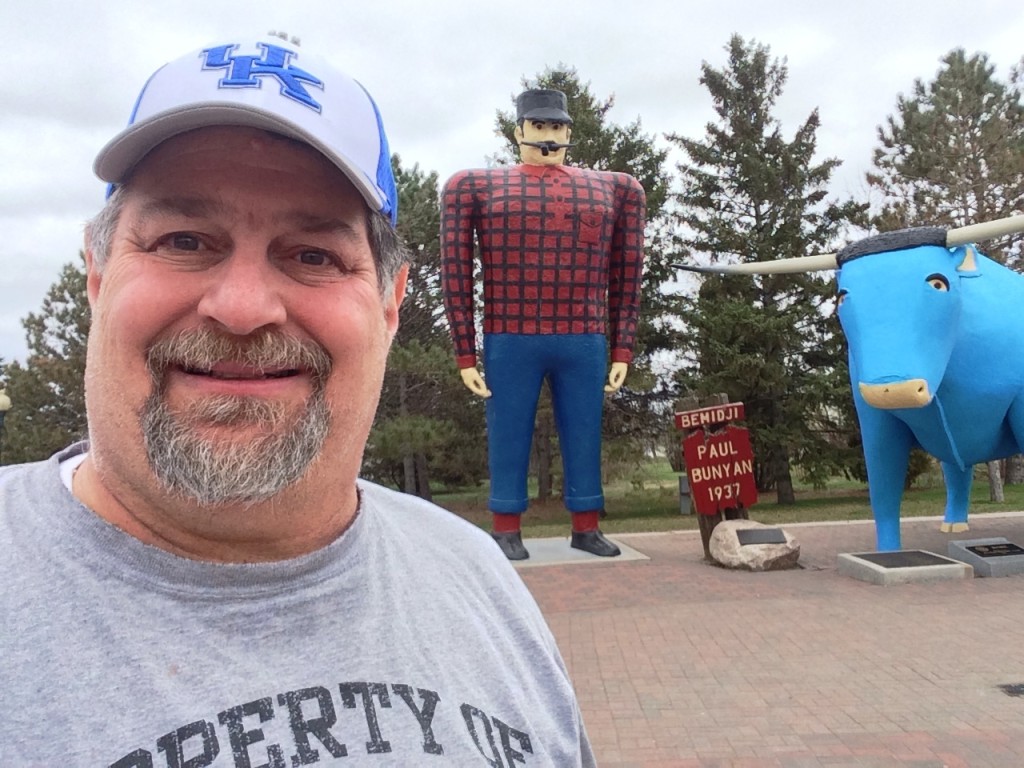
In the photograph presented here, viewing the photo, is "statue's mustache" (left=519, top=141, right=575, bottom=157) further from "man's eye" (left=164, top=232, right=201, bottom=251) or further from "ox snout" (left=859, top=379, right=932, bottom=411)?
"man's eye" (left=164, top=232, right=201, bottom=251)

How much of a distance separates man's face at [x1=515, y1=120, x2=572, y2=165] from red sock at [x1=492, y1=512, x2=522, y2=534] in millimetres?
3389

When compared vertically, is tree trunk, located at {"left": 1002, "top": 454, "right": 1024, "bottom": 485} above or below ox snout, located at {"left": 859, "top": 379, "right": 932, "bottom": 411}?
below

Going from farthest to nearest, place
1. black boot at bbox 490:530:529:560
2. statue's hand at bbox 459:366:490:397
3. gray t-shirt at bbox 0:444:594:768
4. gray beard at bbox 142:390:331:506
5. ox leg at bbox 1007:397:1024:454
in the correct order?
black boot at bbox 490:530:529:560
statue's hand at bbox 459:366:490:397
ox leg at bbox 1007:397:1024:454
gray beard at bbox 142:390:331:506
gray t-shirt at bbox 0:444:594:768

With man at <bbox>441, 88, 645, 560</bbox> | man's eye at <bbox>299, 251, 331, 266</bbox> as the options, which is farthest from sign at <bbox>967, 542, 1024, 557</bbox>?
man's eye at <bbox>299, 251, 331, 266</bbox>

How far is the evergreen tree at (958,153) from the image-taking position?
18656 millimetres

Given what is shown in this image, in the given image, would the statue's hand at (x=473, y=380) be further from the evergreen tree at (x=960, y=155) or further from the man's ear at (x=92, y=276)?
the evergreen tree at (x=960, y=155)

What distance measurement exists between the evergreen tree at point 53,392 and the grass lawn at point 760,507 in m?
9.35

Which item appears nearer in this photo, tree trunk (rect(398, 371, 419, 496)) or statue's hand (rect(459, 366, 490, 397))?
statue's hand (rect(459, 366, 490, 397))

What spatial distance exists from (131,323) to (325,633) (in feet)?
1.55

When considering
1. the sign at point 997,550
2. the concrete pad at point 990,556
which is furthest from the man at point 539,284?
the sign at point 997,550

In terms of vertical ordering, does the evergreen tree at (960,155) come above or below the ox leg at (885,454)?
above

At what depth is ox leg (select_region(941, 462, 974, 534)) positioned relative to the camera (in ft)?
27.5

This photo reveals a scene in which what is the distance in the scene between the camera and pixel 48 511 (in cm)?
103

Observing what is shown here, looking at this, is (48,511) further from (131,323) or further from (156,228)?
(156,228)
